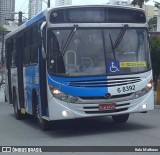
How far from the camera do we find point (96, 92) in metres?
11.8

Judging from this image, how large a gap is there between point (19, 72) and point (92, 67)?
17.2 ft

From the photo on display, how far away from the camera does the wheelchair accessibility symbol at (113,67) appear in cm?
1202

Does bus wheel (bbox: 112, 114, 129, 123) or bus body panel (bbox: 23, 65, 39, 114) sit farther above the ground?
bus body panel (bbox: 23, 65, 39, 114)

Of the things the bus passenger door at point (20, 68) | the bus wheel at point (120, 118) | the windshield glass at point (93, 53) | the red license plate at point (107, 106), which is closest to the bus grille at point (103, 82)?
the windshield glass at point (93, 53)

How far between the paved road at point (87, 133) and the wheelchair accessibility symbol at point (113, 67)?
1637mm

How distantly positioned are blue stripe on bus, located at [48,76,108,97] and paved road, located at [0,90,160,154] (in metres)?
1.11

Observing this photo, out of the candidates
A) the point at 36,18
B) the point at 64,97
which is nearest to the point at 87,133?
the point at 64,97

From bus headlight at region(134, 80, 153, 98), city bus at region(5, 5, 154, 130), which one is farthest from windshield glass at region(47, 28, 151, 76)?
bus headlight at region(134, 80, 153, 98)

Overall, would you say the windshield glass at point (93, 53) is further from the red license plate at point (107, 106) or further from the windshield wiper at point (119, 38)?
the red license plate at point (107, 106)

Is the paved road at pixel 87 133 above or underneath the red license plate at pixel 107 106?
underneath

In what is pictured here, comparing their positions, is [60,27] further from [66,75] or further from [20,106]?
[20,106]

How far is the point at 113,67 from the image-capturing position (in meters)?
12.1

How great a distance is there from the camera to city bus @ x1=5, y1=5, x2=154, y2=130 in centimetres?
1182

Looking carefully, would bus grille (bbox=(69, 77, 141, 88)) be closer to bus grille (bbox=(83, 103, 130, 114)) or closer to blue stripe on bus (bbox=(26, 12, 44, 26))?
bus grille (bbox=(83, 103, 130, 114))
